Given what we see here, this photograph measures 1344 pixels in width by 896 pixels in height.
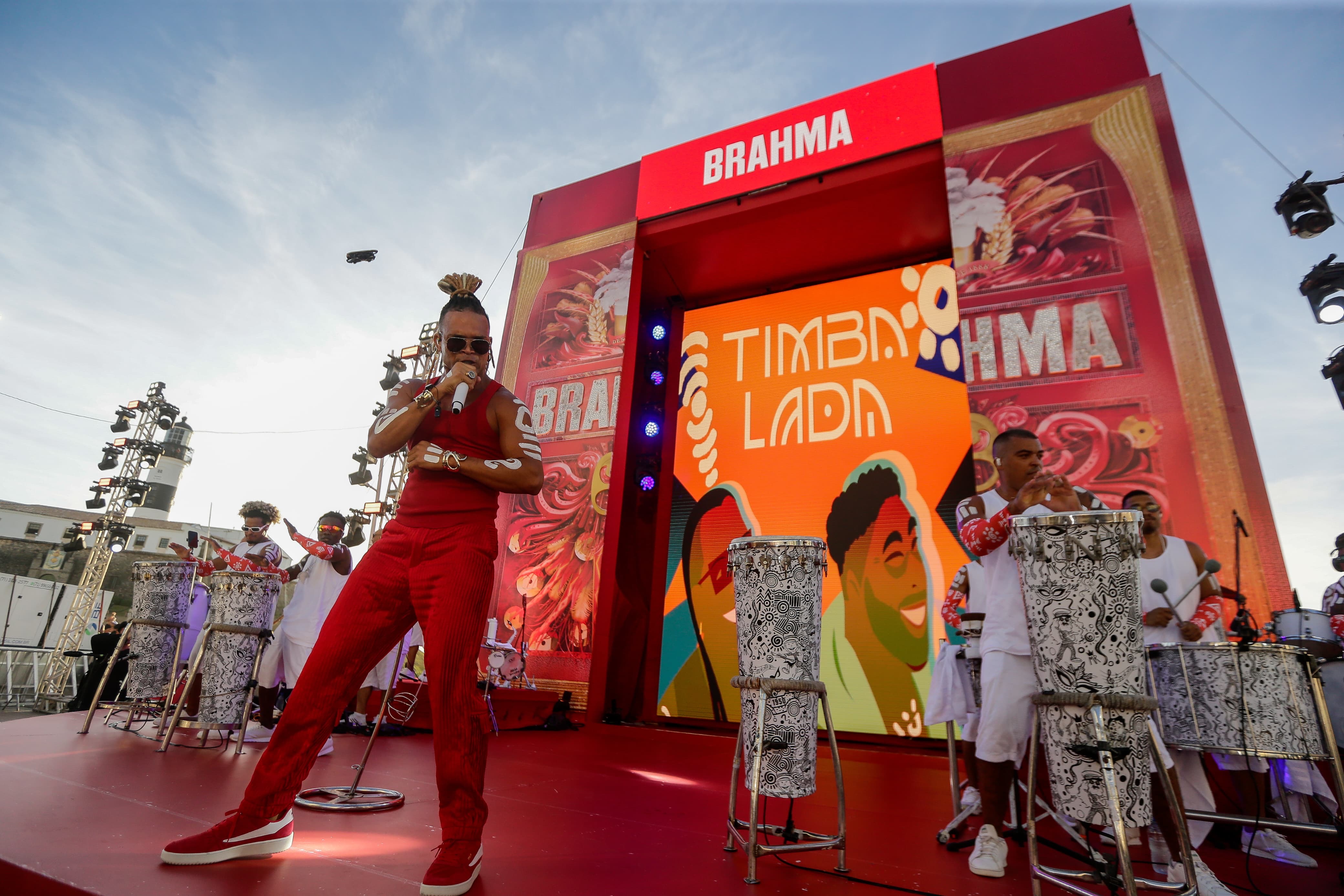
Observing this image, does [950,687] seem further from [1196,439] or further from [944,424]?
[944,424]

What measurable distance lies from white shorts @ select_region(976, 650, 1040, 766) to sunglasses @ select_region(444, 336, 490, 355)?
1963 mm

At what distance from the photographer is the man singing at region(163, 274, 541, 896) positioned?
1709 millimetres

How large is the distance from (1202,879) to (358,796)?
2936mm

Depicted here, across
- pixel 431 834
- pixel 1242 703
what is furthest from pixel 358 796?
pixel 1242 703

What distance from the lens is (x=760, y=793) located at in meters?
2.13

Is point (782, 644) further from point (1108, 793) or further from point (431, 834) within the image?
point (431, 834)

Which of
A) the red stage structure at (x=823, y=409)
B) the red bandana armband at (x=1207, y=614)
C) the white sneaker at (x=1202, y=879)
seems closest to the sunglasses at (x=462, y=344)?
the red stage structure at (x=823, y=409)

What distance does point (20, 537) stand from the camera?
32188 millimetres

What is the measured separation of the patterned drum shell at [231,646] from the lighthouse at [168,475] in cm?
3908

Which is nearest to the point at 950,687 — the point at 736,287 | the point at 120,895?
the point at 120,895

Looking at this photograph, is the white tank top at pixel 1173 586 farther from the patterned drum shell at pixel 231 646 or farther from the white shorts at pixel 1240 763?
the patterned drum shell at pixel 231 646

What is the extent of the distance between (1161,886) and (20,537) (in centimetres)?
4427

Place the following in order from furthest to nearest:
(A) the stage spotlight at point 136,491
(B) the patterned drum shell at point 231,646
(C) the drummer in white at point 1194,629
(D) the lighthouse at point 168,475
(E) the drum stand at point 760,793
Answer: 1. (D) the lighthouse at point 168,475
2. (A) the stage spotlight at point 136,491
3. (B) the patterned drum shell at point 231,646
4. (C) the drummer in white at point 1194,629
5. (E) the drum stand at point 760,793

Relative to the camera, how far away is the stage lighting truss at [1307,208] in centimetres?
591
